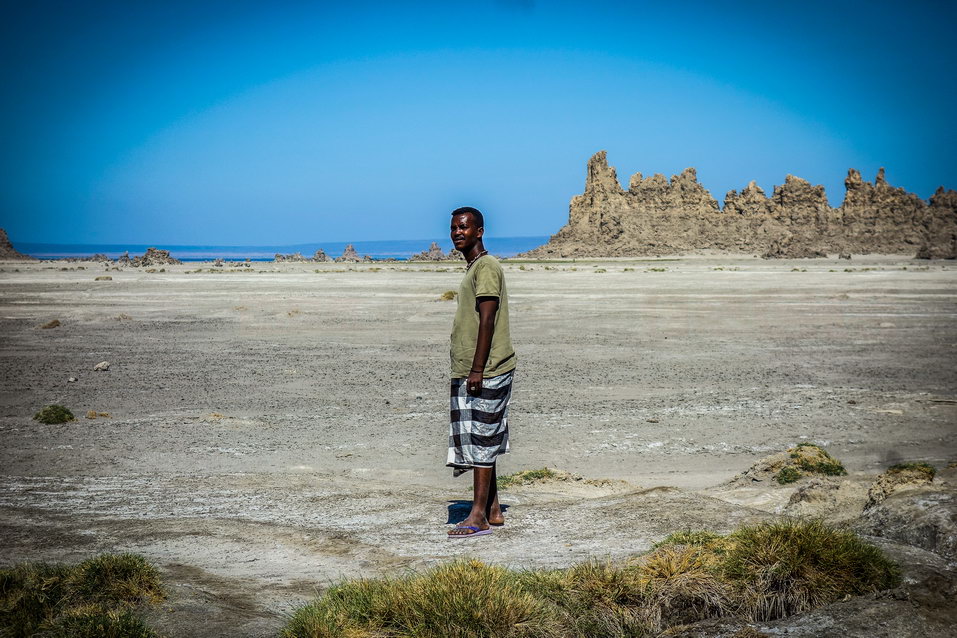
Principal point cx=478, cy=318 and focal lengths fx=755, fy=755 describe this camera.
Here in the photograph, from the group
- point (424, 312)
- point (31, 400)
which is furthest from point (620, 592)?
point (424, 312)

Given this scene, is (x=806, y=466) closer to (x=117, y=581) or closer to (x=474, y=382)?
(x=474, y=382)

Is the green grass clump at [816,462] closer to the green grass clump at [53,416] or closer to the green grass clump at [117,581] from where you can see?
the green grass clump at [117,581]

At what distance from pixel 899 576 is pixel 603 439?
6.49 meters

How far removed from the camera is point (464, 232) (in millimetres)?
5230

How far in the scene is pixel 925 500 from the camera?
5012 mm

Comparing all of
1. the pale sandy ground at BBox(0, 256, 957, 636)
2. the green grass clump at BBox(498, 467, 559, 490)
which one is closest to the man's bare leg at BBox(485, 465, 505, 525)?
the pale sandy ground at BBox(0, 256, 957, 636)

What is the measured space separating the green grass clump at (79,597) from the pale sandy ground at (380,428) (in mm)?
214

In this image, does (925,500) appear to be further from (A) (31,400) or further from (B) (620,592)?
(A) (31,400)

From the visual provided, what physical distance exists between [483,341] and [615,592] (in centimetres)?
180

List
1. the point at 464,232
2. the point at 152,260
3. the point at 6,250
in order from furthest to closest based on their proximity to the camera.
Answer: the point at 6,250 → the point at 152,260 → the point at 464,232

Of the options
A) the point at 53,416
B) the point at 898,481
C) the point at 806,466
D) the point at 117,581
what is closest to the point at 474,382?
the point at 117,581

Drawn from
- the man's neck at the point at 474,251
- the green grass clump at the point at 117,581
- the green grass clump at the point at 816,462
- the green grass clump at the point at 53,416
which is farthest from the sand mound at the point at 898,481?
the green grass clump at the point at 53,416

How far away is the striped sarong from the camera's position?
16.6 feet

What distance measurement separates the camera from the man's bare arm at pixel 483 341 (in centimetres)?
496
